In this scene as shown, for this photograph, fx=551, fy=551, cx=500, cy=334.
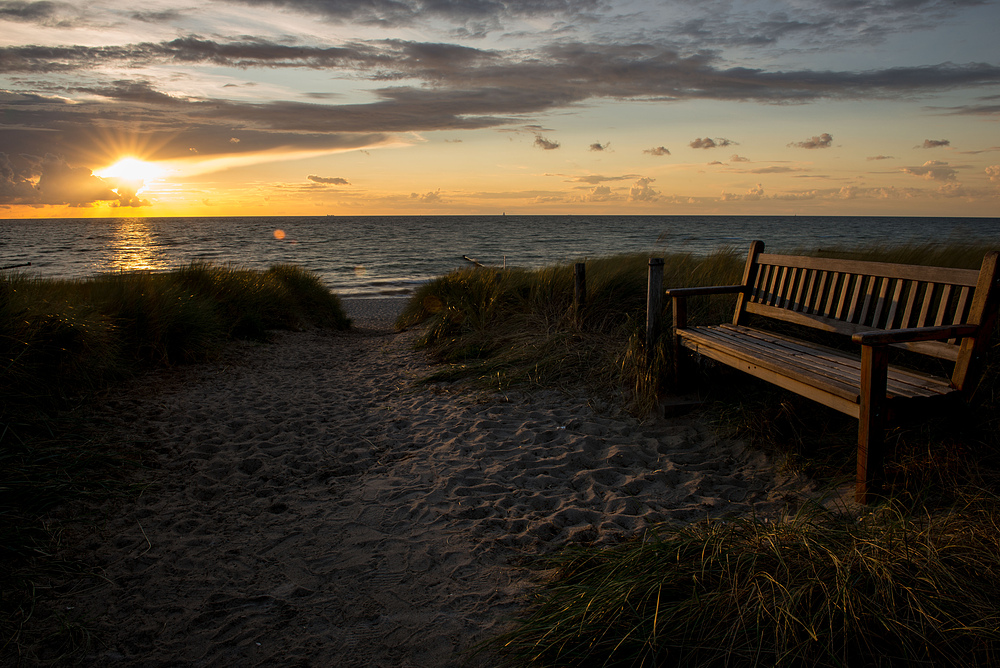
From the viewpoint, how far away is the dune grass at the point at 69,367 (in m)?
2.77

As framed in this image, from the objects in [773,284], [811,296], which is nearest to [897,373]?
[811,296]

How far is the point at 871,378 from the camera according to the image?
9.31 ft

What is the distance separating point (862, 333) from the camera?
282 centimetres

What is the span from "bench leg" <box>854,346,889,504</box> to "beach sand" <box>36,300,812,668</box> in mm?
464

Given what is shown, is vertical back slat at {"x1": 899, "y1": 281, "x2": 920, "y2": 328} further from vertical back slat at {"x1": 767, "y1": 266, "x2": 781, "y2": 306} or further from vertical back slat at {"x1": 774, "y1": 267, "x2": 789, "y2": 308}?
vertical back slat at {"x1": 767, "y1": 266, "x2": 781, "y2": 306}

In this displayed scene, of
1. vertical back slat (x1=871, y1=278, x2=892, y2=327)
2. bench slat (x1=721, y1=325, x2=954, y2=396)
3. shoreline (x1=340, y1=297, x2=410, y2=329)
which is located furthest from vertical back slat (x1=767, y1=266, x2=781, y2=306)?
shoreline (x1=340, y1=297, x2=410, y2=329)

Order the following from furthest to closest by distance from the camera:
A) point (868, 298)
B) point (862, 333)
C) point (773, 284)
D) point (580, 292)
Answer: point (580, 292) < point (773, 284) < point (868, 298) < point (862, 333)

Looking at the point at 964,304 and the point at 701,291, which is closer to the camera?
the point at 964,304

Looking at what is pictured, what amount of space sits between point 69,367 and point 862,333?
5931mm

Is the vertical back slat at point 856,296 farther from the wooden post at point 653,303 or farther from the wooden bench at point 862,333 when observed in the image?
the wooden post at point 653,303

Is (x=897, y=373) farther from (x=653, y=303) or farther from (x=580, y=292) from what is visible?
(x=580, y=292)

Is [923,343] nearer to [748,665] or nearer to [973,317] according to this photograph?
[973,317]

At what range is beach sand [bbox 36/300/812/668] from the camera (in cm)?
235

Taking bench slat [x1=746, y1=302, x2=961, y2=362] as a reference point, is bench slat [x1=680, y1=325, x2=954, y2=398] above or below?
below
